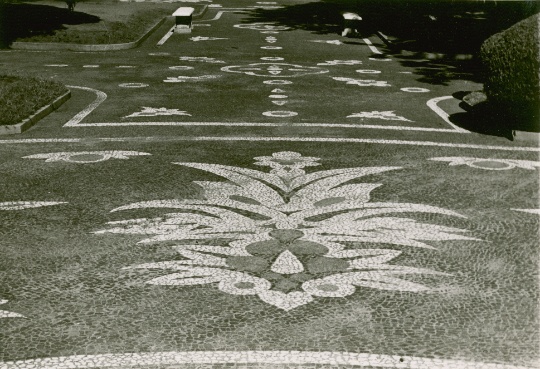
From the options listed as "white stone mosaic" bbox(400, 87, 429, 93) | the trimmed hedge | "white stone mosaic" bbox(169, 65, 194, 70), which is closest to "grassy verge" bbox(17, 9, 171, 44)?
"white stone mosaic" bbox(169, 65, 194, 70)

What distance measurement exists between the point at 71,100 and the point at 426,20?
55.4ft

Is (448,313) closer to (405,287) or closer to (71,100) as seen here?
(405,287)

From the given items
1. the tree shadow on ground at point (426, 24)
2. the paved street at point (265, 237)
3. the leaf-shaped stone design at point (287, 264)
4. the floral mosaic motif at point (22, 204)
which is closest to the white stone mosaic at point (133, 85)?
the paved street at point (265, 237)

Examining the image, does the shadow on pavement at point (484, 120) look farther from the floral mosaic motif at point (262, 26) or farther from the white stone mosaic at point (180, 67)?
the floral mosaic motif at point (262, 26)

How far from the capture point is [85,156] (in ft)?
32.8

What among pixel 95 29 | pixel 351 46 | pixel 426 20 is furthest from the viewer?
pixel 426 20

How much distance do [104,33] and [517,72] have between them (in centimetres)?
1484

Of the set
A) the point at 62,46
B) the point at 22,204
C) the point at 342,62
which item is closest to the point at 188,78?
the point at 342,62

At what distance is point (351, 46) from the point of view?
2241cm

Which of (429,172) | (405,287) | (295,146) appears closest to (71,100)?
(295,146)

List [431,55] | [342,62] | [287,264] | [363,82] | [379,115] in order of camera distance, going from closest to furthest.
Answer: [287,264], [379,115], [363,82], [342,62], [431,55]

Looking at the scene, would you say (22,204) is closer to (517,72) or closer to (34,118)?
(34,118)

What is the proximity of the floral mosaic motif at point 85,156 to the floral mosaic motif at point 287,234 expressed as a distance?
1.31 m

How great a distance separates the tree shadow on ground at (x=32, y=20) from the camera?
2260cm
